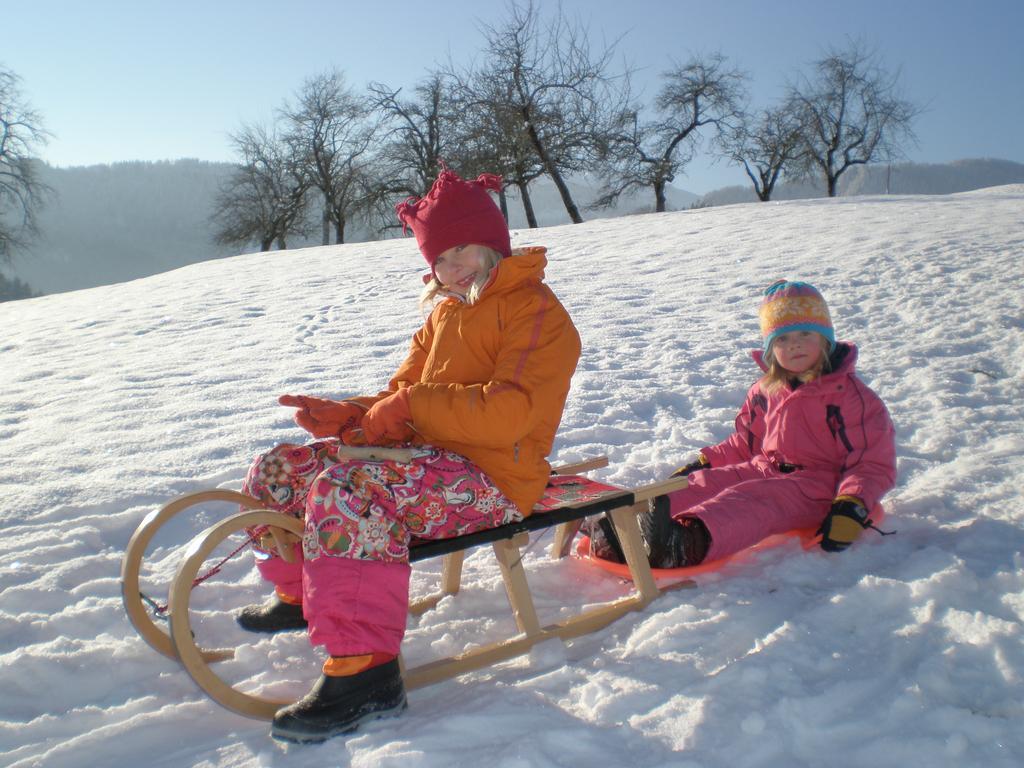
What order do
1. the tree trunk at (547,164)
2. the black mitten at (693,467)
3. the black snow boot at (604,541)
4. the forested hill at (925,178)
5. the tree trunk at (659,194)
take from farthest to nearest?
the forested hill at (925,178)
the tree trunk at (659,194)
the tree trunk at (547,164)
the black mitten at (693,467)
the black snow boot at (604,541)

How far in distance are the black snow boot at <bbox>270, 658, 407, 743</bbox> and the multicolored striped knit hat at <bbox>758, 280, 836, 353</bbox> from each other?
208cm

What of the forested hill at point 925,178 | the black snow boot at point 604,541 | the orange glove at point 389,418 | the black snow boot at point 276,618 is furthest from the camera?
the forested hill at point 925,178

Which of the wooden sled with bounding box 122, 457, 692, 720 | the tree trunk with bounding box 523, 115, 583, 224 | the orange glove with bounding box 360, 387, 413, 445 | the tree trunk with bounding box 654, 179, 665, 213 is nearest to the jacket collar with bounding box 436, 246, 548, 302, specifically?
the orange glove with bounding box 360, 387, 413, 445

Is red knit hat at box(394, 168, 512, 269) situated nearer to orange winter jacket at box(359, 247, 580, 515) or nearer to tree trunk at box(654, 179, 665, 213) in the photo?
orange winter jacket at box(359, 247, 580, 515)

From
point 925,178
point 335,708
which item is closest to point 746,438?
point 335,708

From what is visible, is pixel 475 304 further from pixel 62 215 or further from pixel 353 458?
pixel 62 215

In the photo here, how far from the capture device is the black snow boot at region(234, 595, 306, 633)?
250 centimetres

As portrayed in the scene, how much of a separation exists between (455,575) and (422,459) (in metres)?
0.70

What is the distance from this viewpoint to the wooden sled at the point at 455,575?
1.95 metres

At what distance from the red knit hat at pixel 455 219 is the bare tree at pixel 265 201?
2703 cm

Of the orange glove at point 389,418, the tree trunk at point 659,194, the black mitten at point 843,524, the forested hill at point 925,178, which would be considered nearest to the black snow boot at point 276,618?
the orange glove at point 389,418

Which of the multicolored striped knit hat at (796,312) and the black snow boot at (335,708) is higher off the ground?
the multicolored striped knit hat at (796,312)

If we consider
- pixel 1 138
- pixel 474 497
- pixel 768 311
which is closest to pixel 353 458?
pixel 474 497

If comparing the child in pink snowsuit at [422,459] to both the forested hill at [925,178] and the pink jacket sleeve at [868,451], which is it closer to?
the pink jacket sleeve at [868,451]
